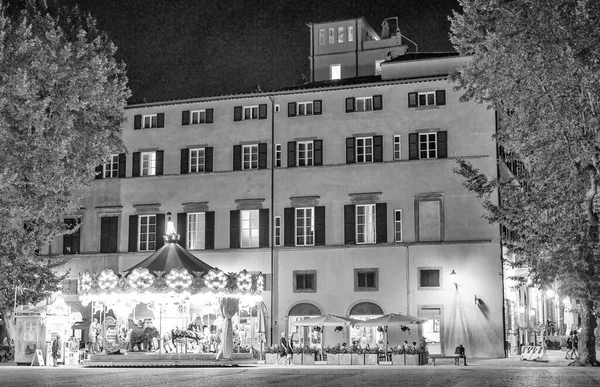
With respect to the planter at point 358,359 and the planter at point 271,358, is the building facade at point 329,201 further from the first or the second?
the planter at point 271,358

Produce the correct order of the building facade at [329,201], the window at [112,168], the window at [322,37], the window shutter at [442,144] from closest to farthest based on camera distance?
the building facade at [329,201] < the window shutter at [442,144] < the window at [112,168] < the window at [322,37]

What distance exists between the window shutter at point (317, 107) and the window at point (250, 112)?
3.30 m

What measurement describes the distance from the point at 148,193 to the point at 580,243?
83.0 feet

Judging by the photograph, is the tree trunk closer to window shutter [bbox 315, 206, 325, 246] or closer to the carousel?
the carousel

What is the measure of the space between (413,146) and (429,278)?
6.79 meters

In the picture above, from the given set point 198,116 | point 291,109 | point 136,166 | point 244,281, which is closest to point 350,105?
point 291,109

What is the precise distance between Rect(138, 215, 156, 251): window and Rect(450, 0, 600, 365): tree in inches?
841

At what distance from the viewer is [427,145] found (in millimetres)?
48062

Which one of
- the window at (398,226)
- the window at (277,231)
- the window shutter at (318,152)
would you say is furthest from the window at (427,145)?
the window at (277,231)

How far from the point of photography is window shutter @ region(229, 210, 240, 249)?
164 feet

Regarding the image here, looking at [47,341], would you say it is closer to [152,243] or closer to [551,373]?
[152,243]

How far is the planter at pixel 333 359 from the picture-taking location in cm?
3881

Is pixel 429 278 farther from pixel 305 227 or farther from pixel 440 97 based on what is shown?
pixel 440 97

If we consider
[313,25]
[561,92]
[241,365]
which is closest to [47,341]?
[241,365]
